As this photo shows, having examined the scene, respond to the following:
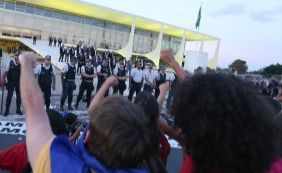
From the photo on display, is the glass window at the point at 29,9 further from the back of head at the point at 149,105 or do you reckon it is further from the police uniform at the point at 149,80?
the back of head at the point at 149,105

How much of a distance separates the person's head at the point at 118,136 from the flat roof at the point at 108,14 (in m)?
48.0

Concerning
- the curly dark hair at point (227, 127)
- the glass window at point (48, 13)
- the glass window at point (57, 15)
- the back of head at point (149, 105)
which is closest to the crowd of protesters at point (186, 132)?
the curly dark hair at point (227, 127)

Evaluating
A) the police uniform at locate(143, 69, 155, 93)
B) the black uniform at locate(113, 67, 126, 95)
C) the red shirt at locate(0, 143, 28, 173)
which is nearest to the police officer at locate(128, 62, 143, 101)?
the black uniform at locate(113, 67, 126, 95)

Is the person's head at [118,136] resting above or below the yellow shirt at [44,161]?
above

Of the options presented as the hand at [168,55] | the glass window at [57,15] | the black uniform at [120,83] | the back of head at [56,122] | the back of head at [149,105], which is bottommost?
the black uniform at [120,83]

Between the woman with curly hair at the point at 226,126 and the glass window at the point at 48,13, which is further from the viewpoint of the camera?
the glass window at the point at 48,13

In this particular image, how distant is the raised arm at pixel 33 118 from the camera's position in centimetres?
151

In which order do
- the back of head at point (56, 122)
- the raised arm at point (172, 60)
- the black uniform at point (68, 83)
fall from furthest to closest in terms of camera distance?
the black uniform at point (68, 83), the back of head at point (56, 122), the raised arm at point (172, 60)

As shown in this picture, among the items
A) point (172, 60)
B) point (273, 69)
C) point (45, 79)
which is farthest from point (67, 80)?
point (273, 69)

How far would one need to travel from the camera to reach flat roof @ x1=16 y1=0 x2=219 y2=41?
49.7 meters

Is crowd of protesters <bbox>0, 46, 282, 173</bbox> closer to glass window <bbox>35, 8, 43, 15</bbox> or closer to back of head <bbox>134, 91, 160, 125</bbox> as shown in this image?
back of head <bbox>134, 91, 160, 125</bbox>

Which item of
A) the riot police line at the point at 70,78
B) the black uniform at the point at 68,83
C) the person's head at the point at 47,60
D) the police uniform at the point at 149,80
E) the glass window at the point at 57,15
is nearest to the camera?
the riot police line at the point at 70,78

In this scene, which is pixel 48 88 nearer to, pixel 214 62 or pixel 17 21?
pixel 17 21

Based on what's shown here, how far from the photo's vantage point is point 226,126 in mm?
1573
